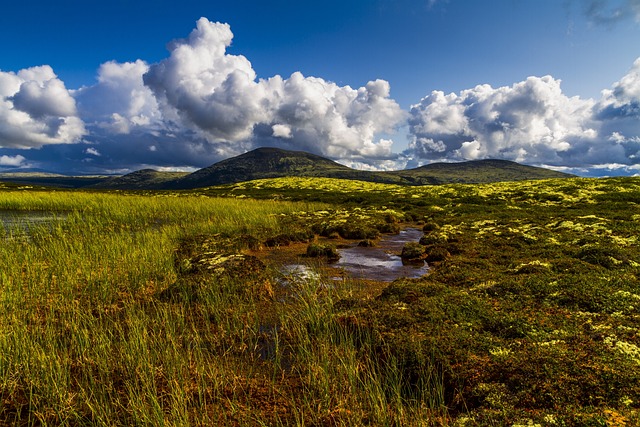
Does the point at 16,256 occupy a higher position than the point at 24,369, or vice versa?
the point at 16,256

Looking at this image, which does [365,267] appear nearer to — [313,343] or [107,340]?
[313,343]

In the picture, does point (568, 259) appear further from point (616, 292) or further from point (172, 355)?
point (172, 355)

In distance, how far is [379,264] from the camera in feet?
51.8

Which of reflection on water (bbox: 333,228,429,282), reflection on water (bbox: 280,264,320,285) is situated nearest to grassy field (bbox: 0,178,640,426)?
reflection on water (bbox: 280,264,320,285)

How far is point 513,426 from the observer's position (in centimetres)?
421

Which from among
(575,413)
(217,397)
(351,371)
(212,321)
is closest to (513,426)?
(575,413)

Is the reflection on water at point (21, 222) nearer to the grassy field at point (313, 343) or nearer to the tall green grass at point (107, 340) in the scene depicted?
the tall green grass at point (107, 340)

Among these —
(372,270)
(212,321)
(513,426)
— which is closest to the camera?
(513,426)

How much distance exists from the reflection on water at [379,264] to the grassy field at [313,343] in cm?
164

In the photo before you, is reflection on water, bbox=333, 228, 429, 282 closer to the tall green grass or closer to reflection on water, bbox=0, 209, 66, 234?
the tall green grass

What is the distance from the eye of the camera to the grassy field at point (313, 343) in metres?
5.01

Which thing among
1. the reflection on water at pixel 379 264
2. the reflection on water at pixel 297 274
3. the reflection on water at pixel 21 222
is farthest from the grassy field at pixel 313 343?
the reflection on water at pixel 21 222

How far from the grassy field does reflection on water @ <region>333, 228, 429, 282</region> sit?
164 centimetres

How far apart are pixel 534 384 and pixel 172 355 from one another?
21.8ft
